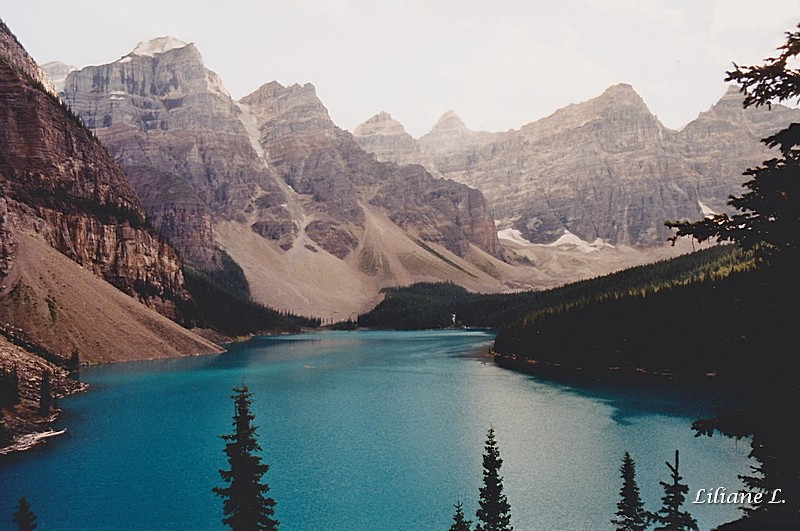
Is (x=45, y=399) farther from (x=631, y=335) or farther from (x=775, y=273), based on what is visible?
(x=631, y=335)

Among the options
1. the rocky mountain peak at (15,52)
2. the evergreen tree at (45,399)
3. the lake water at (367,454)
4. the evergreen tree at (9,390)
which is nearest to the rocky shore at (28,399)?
the evergreen tree at (45,399)

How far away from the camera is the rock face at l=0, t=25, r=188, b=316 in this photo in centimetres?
12665

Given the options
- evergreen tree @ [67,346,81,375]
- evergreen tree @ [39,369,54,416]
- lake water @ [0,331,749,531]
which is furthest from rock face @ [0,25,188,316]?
evergreen tree @ [39,369,54,416]

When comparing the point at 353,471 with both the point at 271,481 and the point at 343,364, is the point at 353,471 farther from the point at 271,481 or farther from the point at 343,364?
the point at 343,364

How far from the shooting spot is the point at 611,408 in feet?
226

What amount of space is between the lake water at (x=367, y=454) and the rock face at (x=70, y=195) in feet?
173

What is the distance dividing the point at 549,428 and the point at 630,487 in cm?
3546

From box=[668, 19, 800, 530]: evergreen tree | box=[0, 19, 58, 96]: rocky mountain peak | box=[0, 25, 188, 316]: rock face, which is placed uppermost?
box=[0, 19, 58, 96]: rocky mountain peak

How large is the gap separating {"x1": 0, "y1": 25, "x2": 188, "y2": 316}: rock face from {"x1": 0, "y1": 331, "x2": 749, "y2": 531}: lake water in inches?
2071

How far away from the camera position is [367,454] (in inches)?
1977

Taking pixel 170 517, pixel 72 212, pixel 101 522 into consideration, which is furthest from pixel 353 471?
pixel 72 212

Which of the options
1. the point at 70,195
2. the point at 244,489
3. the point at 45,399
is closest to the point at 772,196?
the point at 244,489

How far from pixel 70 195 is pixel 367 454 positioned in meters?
118

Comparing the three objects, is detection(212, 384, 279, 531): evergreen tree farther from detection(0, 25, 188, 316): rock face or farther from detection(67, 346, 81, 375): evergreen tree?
detection(0, 25, 188, 316): rock face
